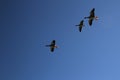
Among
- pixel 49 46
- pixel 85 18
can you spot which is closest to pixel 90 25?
pixel 85 18

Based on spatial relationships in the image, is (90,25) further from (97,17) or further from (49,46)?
(49,46)

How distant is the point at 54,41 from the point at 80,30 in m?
6.64

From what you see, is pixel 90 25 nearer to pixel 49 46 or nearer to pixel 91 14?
pixel 91 14

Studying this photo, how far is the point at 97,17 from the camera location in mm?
138125

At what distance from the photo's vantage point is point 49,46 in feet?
465

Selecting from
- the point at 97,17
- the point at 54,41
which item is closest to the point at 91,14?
the point at 97,17

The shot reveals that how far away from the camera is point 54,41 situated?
464 feet

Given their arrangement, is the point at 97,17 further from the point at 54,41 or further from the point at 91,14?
the point at 54,41

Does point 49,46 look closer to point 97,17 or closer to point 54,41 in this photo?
point 54,41

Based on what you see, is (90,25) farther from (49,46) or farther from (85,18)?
(49,46)

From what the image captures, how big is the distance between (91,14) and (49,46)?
12.8m

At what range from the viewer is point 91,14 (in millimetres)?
137500

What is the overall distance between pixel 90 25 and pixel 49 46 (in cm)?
1193

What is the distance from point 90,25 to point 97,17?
3394 mm
